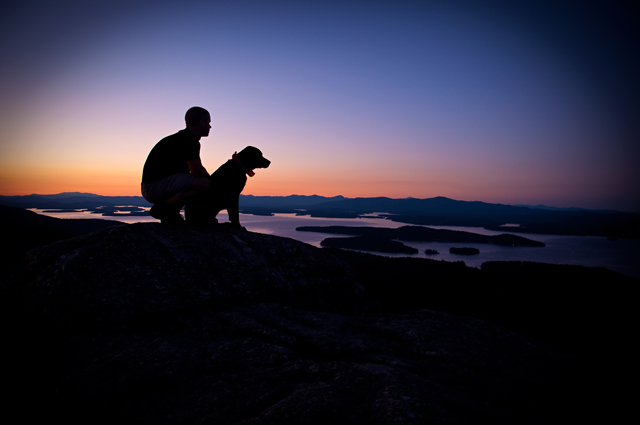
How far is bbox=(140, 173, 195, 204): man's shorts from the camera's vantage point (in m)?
5.68

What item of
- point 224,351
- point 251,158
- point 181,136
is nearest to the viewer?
point 224,351

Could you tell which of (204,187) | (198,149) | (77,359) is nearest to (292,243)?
(204,187)

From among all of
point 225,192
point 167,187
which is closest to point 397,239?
point 225,192

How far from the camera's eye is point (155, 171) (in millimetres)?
5672

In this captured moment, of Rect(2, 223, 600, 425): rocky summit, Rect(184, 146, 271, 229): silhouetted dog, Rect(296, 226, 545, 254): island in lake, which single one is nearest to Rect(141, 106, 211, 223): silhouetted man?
Rect(184, 146, 271, 229): silhouetted dog

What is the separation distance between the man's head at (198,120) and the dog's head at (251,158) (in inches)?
48.1

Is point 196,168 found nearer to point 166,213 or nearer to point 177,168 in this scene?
point 177,168

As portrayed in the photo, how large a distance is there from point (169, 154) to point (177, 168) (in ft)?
0.93

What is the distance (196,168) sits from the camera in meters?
5.76

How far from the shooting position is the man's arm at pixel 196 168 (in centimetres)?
575

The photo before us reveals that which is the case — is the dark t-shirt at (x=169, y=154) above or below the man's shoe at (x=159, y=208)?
above

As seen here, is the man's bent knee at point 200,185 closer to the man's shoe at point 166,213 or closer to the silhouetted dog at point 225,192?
the silhouetted dog at point 225,192

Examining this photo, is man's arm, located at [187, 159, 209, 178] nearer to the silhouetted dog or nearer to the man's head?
the silhouetted dog

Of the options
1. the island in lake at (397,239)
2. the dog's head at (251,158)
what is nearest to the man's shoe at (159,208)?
the dog's head at (251,158)
